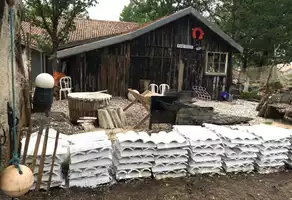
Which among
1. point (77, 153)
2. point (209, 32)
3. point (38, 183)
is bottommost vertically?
point (38, 183)

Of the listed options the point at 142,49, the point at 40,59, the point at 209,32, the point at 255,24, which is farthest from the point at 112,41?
the point at 255,24

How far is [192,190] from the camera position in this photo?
2873 millimetres

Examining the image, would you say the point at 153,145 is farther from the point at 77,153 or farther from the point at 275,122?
the point at 275,122

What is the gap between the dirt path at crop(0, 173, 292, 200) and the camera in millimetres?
2701

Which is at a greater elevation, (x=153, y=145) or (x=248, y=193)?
(x=153, y=145)

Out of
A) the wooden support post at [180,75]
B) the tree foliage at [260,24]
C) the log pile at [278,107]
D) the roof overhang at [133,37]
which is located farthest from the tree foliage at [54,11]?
the tree foliage at [260,24]

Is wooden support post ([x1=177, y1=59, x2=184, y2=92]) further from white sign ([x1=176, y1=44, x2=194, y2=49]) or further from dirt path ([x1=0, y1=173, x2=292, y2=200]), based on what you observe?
dirt path ([x1=0, y1=173, x2=292, y2=200])

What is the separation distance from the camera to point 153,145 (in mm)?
3105

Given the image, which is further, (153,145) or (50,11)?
(50,11)

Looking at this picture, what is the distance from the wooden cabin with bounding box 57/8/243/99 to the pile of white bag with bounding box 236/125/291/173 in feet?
21.3

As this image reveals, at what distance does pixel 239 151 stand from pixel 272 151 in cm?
55

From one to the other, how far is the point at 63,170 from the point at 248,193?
222cm

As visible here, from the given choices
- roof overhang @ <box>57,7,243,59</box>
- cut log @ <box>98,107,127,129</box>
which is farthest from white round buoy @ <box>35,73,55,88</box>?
roof overhang @ <box>57,7,243,59</box>

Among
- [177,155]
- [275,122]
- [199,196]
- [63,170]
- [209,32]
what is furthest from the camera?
[209,32]
